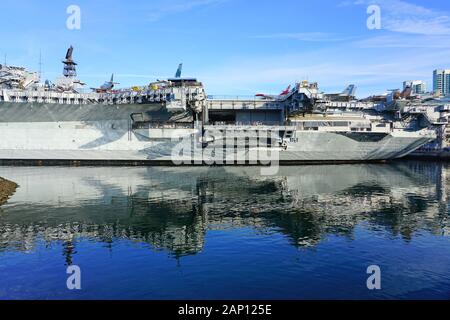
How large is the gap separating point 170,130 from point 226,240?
25626mm

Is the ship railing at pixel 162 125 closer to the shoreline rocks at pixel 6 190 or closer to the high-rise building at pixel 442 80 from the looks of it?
the shoreline rocks at pixel 6 190

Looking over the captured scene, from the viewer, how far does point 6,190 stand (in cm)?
2444

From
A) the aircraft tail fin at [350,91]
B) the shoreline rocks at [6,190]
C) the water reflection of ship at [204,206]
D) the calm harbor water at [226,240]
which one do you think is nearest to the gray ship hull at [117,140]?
the water reflection of ship at [204,206]

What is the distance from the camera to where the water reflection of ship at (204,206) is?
1568cm

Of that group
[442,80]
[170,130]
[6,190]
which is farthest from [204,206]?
[442,80]

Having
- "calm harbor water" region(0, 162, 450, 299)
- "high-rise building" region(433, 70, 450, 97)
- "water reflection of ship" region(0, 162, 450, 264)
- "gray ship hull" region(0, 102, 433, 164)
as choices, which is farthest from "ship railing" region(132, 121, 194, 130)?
"high-rise building" region(433, 70, 450, 97)

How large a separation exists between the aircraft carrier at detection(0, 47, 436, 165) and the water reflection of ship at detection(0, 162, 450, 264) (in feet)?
19.4

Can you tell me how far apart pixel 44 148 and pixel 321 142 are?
27955mm

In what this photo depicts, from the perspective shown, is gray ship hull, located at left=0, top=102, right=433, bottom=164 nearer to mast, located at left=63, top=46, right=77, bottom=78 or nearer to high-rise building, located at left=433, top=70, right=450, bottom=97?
mast, located at left=63, top=46, right=77, bottom=78

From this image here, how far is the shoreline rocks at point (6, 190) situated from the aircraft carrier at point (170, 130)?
1416 cm

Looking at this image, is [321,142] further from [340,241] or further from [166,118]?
[340,241]

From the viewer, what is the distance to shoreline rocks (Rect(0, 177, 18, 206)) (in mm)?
22684

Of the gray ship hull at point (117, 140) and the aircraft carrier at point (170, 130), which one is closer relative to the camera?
the aircraft carrier at point (170, 130)
